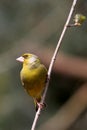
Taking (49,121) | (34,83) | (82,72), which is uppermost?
(34,83)

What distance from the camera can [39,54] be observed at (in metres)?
8.59

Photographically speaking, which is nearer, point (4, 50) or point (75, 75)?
point (75, 75)

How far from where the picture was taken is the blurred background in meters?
8.62

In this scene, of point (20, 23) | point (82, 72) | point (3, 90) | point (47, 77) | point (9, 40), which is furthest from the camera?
point (20, 23)

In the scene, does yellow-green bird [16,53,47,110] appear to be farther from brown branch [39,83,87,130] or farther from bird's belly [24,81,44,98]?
brown branch [39,83,87,130]

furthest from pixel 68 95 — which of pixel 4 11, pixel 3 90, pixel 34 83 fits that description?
pixel 34 83

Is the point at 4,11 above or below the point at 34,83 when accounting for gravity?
below

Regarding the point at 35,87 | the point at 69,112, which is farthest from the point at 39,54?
the point at 35,87

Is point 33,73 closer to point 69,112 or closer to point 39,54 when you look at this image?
point 69,112

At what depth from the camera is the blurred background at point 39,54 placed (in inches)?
340

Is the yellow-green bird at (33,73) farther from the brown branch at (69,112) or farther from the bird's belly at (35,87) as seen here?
the brown branch at (69,112)

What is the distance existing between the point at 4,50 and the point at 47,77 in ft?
17.3

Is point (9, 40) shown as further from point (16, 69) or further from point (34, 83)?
point (34, 83)

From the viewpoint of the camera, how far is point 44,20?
33.3ft
